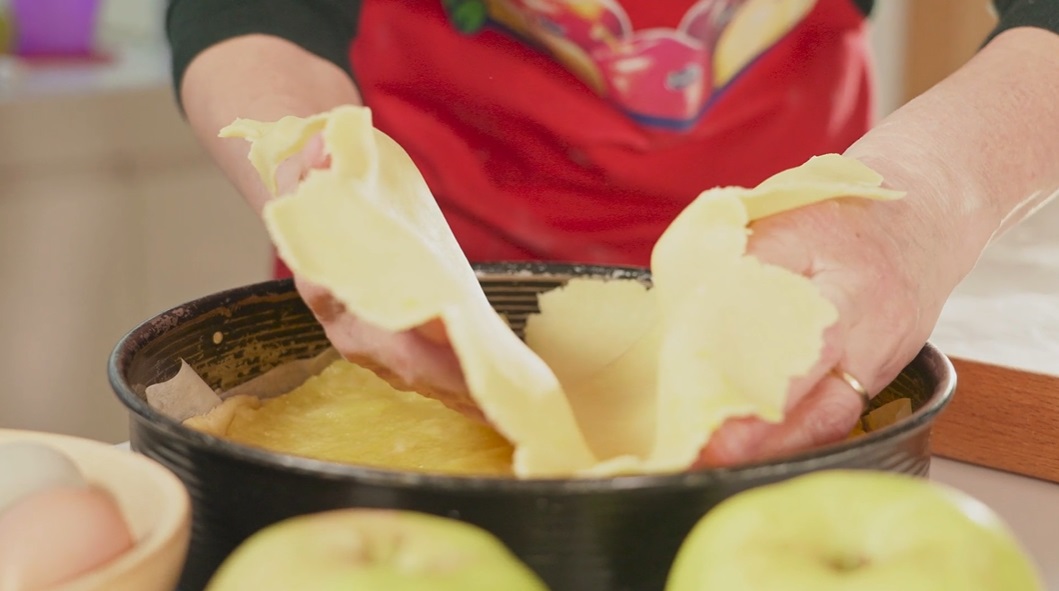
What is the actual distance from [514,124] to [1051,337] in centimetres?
43

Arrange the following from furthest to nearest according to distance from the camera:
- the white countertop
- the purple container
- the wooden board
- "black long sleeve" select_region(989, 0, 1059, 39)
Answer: the purple container → the white countertop → "black long sleeve" select_region(989, 0, 1059, 39) → the wooden board

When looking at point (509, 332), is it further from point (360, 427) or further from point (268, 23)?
point (268, 23)

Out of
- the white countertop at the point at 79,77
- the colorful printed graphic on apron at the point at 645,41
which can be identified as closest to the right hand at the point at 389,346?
the colorful printed graphic on apron at the point at 645,41

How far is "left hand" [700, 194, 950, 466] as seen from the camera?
0.42 m

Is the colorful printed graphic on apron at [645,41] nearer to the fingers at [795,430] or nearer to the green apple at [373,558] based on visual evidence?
the fingers at [795,430]

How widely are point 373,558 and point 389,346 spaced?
0.17 m

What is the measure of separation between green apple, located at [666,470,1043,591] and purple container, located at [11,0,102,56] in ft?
6.35

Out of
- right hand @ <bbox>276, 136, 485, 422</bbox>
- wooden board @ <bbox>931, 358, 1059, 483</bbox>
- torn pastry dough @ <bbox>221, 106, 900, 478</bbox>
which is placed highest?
torn pastry dough @ <bbox>221, 106, 900, 478</bbox>

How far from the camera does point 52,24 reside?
1.98 m

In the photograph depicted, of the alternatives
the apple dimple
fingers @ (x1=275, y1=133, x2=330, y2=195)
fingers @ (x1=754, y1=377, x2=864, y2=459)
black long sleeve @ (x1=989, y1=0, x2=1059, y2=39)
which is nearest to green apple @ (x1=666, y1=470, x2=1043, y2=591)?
the apple dimple

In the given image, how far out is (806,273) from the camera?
467 millimetres

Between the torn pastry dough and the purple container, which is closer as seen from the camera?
the torn pastry dough

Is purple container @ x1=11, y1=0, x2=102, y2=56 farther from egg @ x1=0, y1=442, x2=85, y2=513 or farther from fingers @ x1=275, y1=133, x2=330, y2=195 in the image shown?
egg @ x1=0, y1=442, x2=85, y2=513

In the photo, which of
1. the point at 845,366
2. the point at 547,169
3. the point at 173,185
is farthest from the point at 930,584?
the point at 173,185
